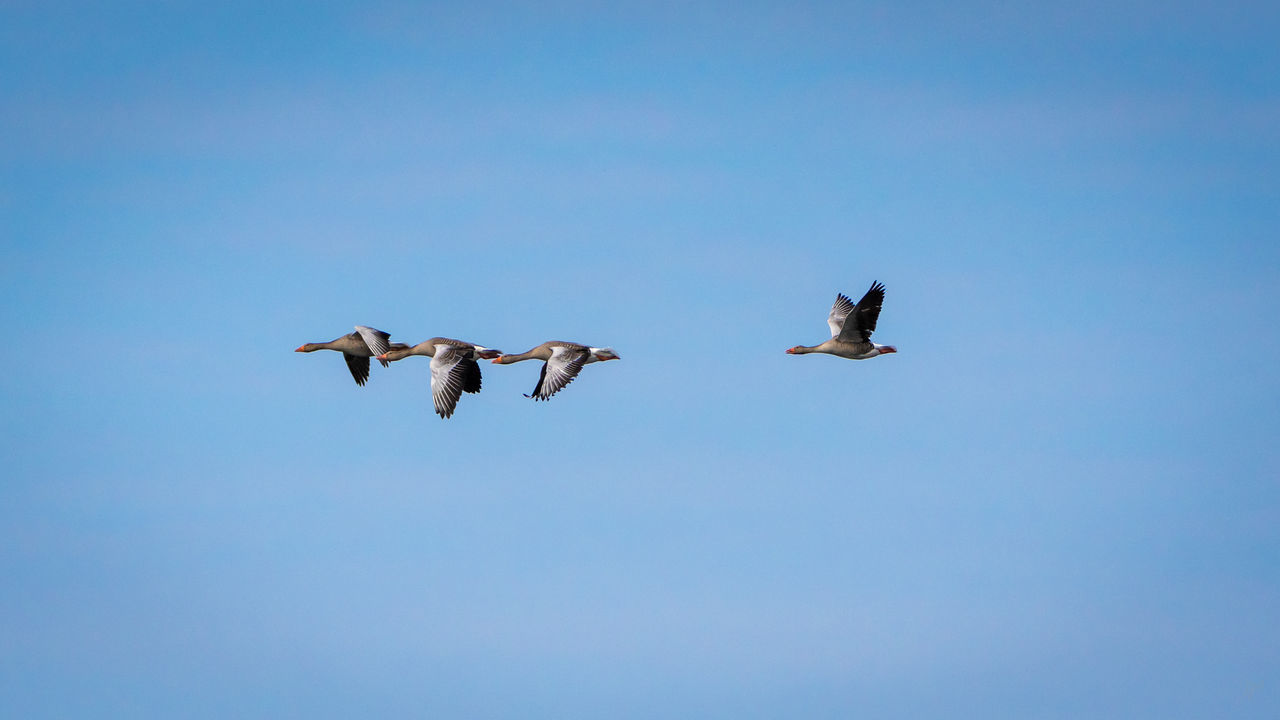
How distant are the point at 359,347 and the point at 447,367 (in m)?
5.40

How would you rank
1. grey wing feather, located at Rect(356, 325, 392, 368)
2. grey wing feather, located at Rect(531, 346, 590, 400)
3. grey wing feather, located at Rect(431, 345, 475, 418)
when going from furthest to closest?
grey wing feather, located at Rect(356, 325, 392, 368) → grey wing feather, located at Rect(531, 346, 590, 400) → grey wing feather, located at Rect(431, 345, 475, 418)

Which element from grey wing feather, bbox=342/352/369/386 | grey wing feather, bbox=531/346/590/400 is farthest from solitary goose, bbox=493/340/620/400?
grey wing feather, bbox=342/352/369/386

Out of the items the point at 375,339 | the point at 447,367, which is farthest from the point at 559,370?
the point at 375,339

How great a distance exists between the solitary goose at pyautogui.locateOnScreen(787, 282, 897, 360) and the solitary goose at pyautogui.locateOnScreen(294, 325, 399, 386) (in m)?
13.3

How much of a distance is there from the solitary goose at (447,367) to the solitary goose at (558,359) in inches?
78.6

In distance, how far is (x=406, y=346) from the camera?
172 feet

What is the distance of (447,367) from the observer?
49469mm

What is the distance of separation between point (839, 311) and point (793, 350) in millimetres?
2274

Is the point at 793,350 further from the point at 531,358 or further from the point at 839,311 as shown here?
the point at 531,358

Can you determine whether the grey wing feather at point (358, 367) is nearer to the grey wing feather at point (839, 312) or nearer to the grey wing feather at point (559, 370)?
the grey wing feather at point (559, 370)

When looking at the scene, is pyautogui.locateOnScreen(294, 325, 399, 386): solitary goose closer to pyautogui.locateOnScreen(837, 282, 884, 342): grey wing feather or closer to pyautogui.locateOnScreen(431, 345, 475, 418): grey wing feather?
pyautogui.locateOnScreen(431, 345, 475, 418): grey wing feather

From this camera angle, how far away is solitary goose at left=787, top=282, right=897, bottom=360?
48.9 meters

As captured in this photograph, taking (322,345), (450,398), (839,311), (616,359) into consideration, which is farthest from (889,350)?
(322,345)

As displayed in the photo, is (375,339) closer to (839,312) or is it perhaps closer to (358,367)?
(358,367)
